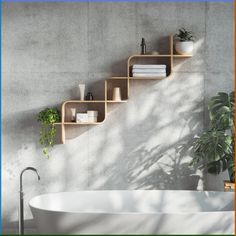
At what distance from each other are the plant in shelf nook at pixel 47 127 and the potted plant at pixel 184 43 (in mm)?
1473

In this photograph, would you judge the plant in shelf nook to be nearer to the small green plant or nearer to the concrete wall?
the concrete wall

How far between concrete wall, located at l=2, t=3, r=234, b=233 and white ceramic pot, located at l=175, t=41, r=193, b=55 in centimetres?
14

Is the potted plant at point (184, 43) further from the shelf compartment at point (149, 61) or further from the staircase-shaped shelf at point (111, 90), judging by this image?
the shelf compartment at point (149, 61)

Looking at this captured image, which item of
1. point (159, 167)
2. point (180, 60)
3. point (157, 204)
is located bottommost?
point (157, 204)

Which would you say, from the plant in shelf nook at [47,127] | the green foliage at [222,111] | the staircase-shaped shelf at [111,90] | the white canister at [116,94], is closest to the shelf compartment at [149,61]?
the staircase-shaped shelf at [111,90]

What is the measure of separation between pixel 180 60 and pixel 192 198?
1497 mm

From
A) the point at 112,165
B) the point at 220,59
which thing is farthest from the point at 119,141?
the point at 220,59

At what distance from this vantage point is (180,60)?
500 centimetres

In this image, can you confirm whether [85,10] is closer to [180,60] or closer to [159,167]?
[180,60]

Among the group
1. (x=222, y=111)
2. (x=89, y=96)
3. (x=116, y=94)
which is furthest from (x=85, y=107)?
(x=222, y=111)

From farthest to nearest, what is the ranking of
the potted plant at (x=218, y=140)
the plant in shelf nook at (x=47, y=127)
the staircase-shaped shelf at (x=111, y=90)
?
the staircase-shaped shelf at (x=111, y=90) → the plant in shelf nook at (x=47, y=127) → the potted plant at (x=218, y=140)

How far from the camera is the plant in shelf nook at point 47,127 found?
4.77 m

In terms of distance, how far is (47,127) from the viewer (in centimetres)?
493

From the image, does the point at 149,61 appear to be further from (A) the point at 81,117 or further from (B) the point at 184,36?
(A) the point at 81,117
